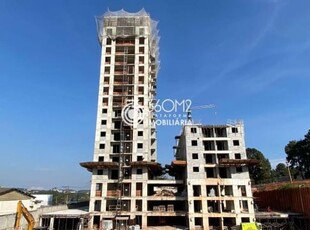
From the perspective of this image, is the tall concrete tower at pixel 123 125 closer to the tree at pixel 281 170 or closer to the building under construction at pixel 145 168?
the building under construction at pixel 145 168

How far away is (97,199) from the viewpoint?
60.5 meters

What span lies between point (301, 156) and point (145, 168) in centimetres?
5796

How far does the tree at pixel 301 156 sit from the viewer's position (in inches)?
3430

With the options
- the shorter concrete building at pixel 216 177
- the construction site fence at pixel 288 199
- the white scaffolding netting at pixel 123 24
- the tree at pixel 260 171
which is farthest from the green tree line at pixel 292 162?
the white scaffolding netting at pixel 123 24

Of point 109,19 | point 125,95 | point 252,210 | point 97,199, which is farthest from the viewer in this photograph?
point 109,19

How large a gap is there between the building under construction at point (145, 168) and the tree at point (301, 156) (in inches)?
1522

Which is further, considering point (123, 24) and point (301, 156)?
point (301, 156)

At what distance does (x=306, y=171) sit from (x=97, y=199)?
69564 mm

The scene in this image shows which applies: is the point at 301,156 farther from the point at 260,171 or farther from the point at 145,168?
the point at 145,168

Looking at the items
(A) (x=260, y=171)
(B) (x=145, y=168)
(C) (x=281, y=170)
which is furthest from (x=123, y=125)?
(C) (x=281, y=170)

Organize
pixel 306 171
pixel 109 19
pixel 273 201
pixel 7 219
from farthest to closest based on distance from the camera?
1. pixel 306 171
2. pixel 109 19
3. pixel 273 201
4. pixel 7 219

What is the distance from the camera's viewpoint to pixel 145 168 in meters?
62.8

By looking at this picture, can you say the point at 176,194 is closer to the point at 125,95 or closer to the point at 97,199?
the point at 97,199

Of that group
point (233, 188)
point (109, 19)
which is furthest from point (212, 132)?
point (109, 19)
